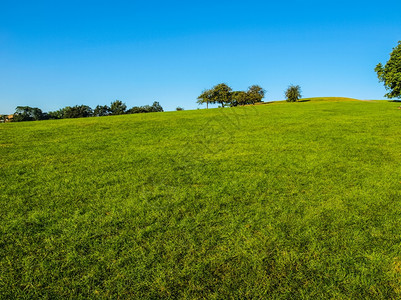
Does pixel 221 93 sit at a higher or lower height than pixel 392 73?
higher

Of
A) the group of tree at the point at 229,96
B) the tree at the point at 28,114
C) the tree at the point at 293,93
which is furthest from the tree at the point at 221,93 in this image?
the tree at the point at 28,114

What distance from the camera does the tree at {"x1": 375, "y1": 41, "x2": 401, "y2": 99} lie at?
26639 millimetres

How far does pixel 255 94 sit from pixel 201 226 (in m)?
88.0

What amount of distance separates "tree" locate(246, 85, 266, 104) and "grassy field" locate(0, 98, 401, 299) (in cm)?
7964

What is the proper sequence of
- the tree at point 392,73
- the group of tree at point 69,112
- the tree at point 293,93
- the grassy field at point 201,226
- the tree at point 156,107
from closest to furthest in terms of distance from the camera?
the grassy field at point 201,226, the tree at point 392,73, the tree at point 293,93, the group of tree at point 69,112, the tree at point 156,107

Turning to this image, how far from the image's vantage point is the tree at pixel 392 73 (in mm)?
26639

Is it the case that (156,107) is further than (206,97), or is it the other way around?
(156,107)

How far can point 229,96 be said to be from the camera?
9175 centimetres

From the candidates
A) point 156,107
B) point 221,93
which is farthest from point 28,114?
point 221,93

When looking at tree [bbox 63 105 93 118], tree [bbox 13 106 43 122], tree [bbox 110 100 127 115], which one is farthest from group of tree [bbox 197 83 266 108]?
tree [bbox 13 106 43 122]

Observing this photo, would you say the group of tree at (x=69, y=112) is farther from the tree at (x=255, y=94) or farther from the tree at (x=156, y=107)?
the tree at (x=255, y=94)

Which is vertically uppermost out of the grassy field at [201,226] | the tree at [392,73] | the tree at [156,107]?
the tree at [156,107]

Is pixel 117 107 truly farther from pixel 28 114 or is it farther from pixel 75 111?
pixel 28 114

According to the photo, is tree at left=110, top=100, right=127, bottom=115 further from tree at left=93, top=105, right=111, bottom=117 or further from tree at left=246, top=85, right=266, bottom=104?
tree at left=246, top=85, right=266, bottom=104
